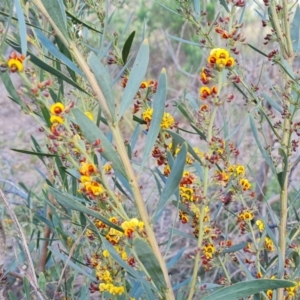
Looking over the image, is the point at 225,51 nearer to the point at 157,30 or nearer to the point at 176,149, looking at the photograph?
the point at 176,149

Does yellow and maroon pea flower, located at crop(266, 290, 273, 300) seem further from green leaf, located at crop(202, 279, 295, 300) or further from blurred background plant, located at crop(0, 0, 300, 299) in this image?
green leaf, located at crop(202, 279, 295, 300)

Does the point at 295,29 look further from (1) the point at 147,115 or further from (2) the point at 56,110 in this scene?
(2) the point at 56,110

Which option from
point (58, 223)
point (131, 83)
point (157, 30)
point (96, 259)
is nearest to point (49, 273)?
point (58, 223)

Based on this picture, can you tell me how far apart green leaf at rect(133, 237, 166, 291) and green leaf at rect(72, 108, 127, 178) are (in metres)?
0.09

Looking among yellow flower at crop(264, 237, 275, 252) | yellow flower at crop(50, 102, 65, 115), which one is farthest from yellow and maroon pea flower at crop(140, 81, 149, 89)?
yellow flower at crop(264, 237, 275, 252)

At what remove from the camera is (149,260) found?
45cm

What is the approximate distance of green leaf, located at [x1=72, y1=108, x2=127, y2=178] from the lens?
0.45 metres

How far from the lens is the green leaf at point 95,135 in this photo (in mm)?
452

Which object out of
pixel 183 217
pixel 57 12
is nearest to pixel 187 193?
pixel 183 217

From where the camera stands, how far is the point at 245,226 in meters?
0.74

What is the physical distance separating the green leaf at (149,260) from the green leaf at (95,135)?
9 cm

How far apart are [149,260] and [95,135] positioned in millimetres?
135

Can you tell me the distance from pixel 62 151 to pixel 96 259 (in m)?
0.22

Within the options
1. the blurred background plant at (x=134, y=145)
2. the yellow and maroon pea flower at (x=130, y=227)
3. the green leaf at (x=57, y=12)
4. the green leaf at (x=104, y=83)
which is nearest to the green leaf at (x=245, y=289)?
the blurred background plant at (x=134, y=145)
